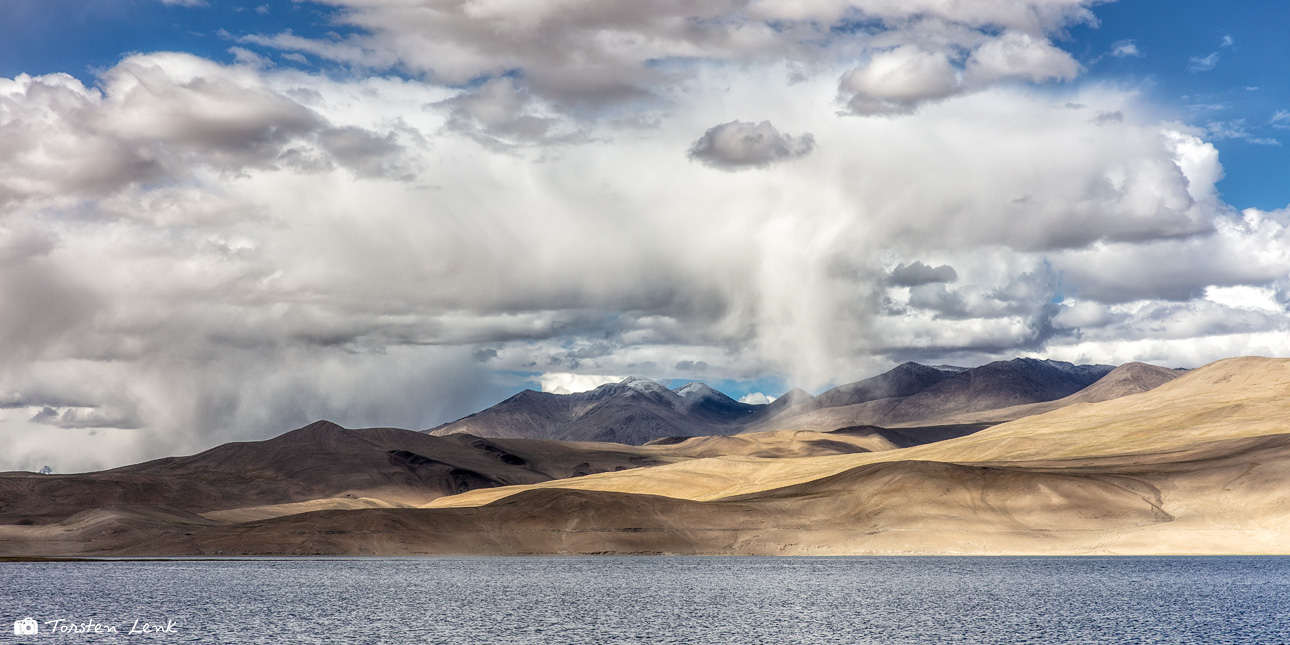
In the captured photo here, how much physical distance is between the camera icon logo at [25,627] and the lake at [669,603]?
780 millimetres

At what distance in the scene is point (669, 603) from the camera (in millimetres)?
89875

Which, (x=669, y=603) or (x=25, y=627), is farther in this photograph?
(x=669, y=603)

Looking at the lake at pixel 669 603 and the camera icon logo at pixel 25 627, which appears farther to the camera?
the lake at pixel 669 603

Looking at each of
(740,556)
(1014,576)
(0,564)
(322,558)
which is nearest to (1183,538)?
(1014,576)

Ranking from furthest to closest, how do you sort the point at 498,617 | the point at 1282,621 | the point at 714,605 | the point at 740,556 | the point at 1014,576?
the point at 740,556, the point at 1014,576, the point at 714,605, the point at 498,617, the point at 1282,621

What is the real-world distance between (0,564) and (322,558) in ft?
140

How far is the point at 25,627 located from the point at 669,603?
44.3m

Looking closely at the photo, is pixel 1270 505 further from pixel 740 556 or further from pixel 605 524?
pixel 605 524

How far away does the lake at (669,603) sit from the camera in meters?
68.1

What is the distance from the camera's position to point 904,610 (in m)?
83.1

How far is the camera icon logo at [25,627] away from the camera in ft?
216

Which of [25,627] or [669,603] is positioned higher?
[25,627]

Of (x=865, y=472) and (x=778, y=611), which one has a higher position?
(x=865, y=472)

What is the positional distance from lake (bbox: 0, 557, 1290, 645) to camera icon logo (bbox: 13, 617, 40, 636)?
780 mm
